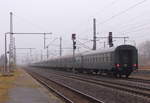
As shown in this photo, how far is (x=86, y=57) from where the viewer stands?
4831cm

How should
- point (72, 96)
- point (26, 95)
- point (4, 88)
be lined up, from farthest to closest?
point (4, 88), point (72, 96), point (26, 95)

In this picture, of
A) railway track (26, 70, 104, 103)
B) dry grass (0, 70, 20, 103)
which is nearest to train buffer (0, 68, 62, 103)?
dry grass (0, 70, 20, 103)

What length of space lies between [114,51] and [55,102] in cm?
1943

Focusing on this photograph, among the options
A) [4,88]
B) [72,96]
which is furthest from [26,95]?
[4,88]

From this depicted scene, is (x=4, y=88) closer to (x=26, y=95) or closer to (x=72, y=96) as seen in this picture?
(x=26, y=95)

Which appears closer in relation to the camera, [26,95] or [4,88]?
[26,95]

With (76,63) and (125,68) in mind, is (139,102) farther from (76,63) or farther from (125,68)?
(76,63)

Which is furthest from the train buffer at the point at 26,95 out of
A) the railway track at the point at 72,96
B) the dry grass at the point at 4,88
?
the railway track at the point at 72,96

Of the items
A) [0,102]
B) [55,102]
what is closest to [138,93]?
[55,102]

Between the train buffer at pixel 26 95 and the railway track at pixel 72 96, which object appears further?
the railway track at pixel 72 96

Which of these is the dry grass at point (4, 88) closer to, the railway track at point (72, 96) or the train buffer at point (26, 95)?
the train buffer at point (26, 95)

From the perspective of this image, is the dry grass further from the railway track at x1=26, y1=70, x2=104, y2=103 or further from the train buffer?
the railway track at x1=26, y1=70, x2=104, y2=103

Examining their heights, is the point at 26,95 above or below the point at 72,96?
above

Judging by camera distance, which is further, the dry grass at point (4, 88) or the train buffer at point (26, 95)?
the dry grass at point (4, 88)
